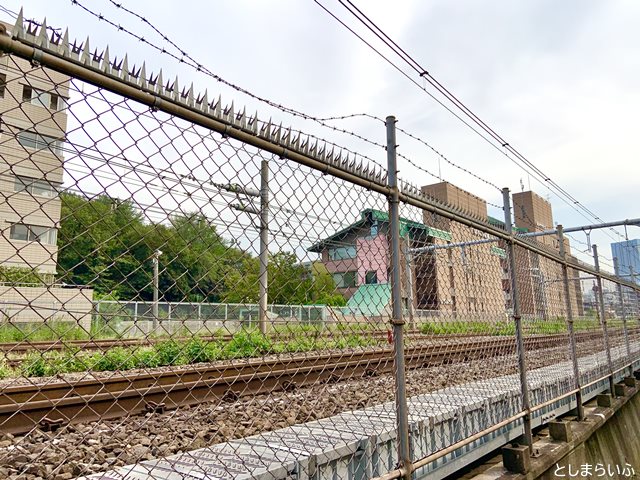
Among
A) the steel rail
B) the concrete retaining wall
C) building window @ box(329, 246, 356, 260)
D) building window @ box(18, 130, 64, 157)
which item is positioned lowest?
the concrete retaining wall

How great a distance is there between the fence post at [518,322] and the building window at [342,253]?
206 centimetres

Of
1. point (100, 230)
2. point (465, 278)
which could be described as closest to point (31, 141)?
point (100, 230)

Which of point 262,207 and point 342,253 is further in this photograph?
point 342,253

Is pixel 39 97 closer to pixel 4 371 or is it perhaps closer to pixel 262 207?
pixel 262 207

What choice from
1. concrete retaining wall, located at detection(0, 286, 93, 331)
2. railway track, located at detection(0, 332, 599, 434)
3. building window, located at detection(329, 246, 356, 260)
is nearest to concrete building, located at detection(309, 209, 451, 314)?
building window, located at detection(329, 246, 356, 260)

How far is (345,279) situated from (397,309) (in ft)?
1.52

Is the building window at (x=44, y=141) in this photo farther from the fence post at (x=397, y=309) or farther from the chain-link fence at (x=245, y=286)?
the fence post at (x=397, y=309)

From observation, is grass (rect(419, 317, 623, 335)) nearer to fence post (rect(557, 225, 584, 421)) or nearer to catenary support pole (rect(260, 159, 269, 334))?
fence post (rect(557, 225, 584, 421))

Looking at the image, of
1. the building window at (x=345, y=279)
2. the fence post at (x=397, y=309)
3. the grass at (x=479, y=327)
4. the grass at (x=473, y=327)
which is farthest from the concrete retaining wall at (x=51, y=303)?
the grass at (x=473, y=327)

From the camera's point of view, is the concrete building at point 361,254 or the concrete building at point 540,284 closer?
the concrete building at point 361,254

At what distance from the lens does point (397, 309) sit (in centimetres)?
263

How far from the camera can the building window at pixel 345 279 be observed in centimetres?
286

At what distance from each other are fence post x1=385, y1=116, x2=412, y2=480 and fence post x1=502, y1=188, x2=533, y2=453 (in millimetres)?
1863

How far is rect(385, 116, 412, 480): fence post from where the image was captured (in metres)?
2.49
